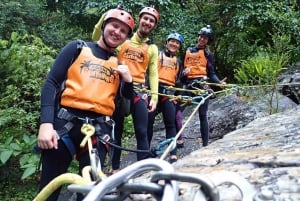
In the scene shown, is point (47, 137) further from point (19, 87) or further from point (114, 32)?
point (19, 87)

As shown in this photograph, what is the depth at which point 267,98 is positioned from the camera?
6711mm

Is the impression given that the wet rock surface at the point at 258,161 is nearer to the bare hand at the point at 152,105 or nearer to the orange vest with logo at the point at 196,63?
the bare hand at the point at 152,105

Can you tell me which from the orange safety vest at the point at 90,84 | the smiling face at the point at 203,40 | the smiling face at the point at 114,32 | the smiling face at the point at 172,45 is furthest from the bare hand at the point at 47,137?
the smiling face at the point at 203,40

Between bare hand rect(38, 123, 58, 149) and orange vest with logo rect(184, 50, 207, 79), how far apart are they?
13.4 feet

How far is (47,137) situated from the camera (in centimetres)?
227

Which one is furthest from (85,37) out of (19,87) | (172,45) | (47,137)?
(47,137)

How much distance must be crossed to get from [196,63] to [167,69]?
79 centimetres

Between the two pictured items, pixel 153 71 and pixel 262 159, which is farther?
pixel 153 71

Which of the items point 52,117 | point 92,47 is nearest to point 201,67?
point 92,47

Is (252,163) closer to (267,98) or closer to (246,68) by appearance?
(267,98)

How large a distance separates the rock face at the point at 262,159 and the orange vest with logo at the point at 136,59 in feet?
5.30

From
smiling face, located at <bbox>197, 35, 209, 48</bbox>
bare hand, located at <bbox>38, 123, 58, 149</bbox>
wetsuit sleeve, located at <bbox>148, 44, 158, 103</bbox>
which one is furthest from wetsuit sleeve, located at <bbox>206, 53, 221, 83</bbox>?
bare hand, located at <bbox>38, 123, 58, 149</bbox>

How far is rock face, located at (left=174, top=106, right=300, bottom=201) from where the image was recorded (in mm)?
1301

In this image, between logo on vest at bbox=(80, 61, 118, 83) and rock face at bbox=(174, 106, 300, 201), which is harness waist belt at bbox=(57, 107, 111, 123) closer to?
logo on vest at bbox=(80, 61, 118, 83)
